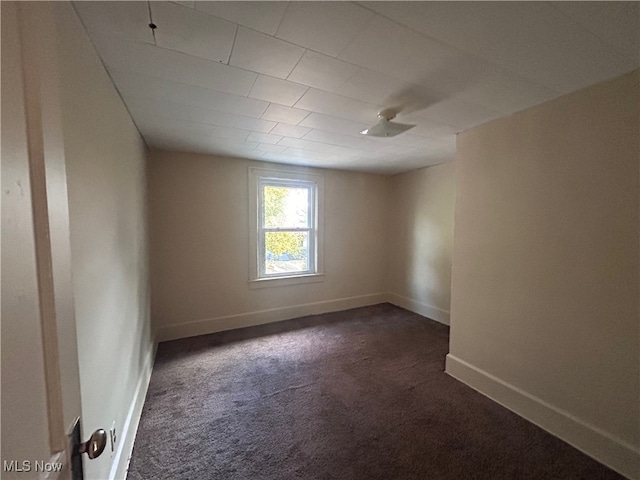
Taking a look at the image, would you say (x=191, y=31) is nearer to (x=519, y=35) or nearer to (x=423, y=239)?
(x=519, y=35)

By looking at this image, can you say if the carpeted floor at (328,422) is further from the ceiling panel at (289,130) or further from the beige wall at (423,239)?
the ceiling panel at (289,130)

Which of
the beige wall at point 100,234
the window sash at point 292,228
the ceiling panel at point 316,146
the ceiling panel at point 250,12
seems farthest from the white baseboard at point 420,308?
the ceiling panel at point 250,12

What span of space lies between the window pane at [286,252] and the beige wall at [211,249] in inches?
10.9

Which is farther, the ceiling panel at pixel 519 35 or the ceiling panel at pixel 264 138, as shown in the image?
the ceiling panel at pixel 264 138

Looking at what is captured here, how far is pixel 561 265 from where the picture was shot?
1.67 m

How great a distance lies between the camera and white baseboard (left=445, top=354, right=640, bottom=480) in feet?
4.68

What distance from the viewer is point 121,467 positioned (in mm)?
1379

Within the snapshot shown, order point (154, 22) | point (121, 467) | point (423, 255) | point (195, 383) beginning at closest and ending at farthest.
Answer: point (154, 22)
point (121, 467)
point (195, 383)
point (423, 255)

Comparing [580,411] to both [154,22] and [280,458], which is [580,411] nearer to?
[280,458]

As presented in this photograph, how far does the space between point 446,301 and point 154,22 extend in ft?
12.6

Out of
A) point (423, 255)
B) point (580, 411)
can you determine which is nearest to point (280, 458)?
point (580, 411)

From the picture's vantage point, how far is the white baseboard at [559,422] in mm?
1428

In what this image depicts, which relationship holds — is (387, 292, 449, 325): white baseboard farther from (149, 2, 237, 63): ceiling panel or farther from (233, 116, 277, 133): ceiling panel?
(149, 2, 237, 63): ceiling panel

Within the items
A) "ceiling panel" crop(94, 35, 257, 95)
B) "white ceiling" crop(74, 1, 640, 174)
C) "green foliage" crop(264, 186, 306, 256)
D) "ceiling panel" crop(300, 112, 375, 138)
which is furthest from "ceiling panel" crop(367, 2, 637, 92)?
"green foliage" crop(264, 186, 306, 256)
